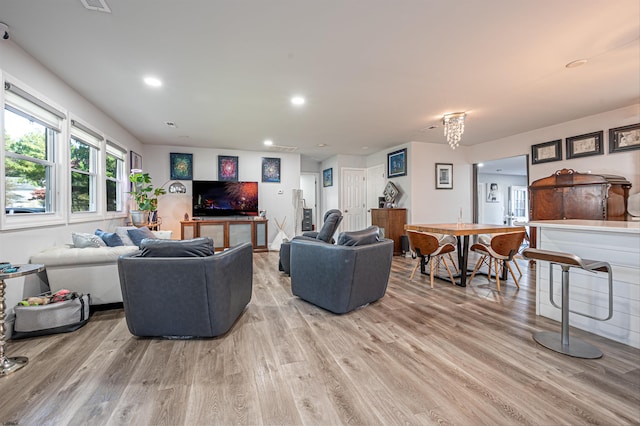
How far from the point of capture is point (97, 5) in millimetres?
1997

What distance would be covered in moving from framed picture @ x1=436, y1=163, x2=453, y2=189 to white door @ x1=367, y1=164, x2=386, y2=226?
1332 millimetres

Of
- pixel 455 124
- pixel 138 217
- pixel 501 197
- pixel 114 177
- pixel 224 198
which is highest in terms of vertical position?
pixel 455 124

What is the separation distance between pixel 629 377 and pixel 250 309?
3.01m

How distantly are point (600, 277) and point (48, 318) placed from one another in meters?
4.70

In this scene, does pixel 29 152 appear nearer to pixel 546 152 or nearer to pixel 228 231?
pixel 228 231

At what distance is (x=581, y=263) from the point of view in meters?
2.00

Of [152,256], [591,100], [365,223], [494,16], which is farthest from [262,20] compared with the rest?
[365,223]

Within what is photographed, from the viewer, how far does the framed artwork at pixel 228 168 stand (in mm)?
7008

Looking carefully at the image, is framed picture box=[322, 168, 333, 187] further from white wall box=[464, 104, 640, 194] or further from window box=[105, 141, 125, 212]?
window box=[105, 141, 125, 212]

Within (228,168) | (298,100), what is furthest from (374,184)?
(298,100)

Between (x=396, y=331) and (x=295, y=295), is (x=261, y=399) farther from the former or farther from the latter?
(x=295, y=295)

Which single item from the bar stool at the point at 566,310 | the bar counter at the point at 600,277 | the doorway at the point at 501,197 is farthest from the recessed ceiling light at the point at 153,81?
the doorway at the point at 501,197

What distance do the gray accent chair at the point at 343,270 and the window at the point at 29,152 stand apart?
107 inches

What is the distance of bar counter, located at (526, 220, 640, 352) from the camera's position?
86.3 inches
